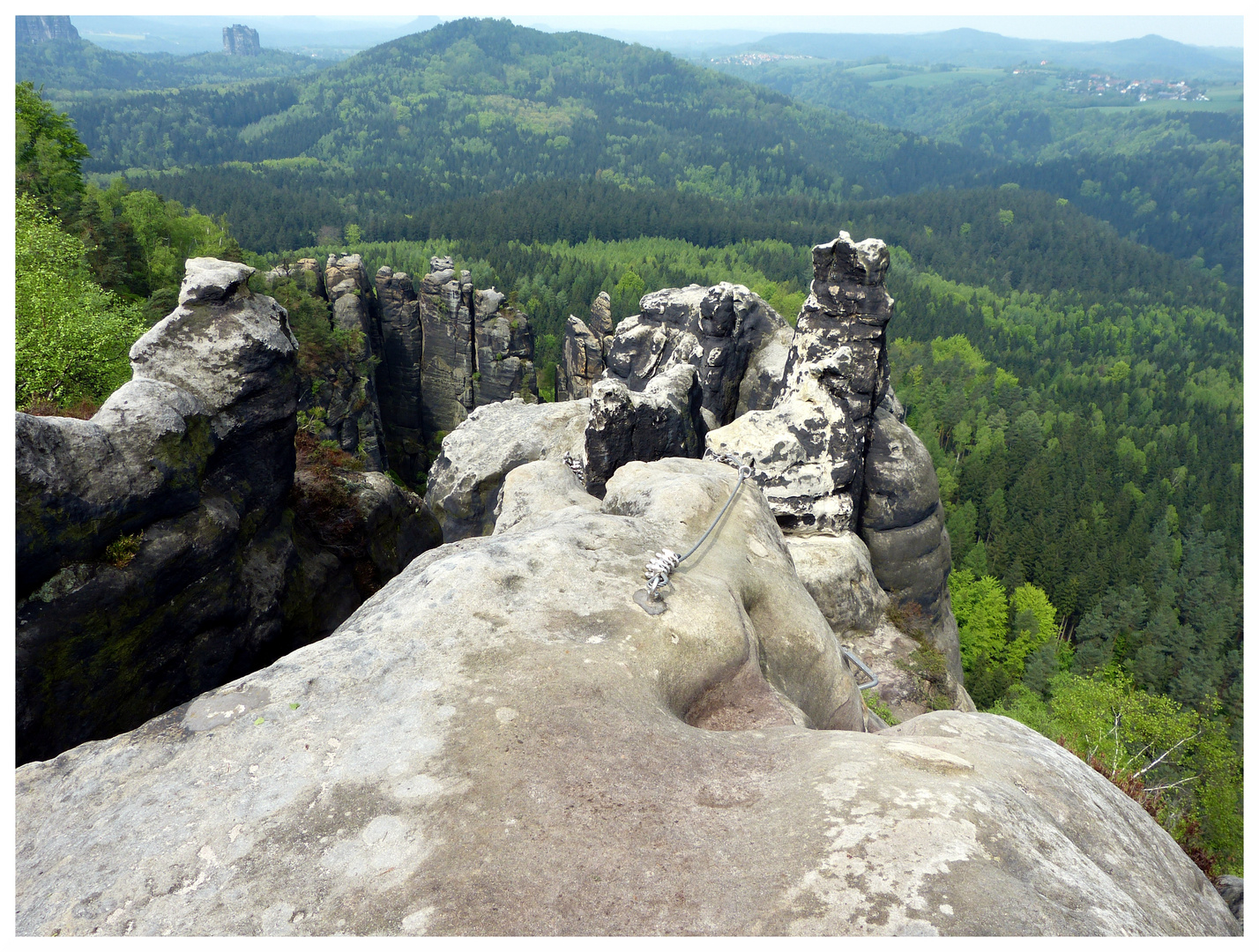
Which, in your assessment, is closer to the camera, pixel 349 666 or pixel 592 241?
pixel 349 666

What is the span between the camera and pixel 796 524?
2352 centimetres

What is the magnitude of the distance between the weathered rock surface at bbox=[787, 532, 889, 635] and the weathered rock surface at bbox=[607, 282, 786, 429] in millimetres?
9275

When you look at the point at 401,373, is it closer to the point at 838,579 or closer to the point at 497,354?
the point at 497,354

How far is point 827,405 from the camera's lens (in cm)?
2456

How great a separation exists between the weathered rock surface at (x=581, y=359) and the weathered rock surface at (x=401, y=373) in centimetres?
1427

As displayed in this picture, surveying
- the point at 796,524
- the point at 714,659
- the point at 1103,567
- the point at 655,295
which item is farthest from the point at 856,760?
the point at 1103,567

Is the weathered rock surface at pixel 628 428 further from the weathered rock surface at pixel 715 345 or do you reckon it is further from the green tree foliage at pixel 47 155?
the green tree foliage at pixel 47 155

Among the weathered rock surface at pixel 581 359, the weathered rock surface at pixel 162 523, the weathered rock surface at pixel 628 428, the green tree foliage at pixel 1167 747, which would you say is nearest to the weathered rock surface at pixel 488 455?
the weathered rock surface at pixel 628 428

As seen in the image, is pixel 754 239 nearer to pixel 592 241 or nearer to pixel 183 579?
pixel 592 241

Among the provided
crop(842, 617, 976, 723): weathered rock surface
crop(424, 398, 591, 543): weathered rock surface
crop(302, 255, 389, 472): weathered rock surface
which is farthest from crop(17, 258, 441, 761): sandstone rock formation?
crop(302, 255, 389, 472): weathered rock surface

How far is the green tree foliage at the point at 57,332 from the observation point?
23188mm

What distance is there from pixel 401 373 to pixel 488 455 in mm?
48310

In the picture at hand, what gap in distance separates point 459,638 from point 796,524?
1672 centimetres

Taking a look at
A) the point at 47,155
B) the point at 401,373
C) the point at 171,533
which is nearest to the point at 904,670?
the point at 171,533
